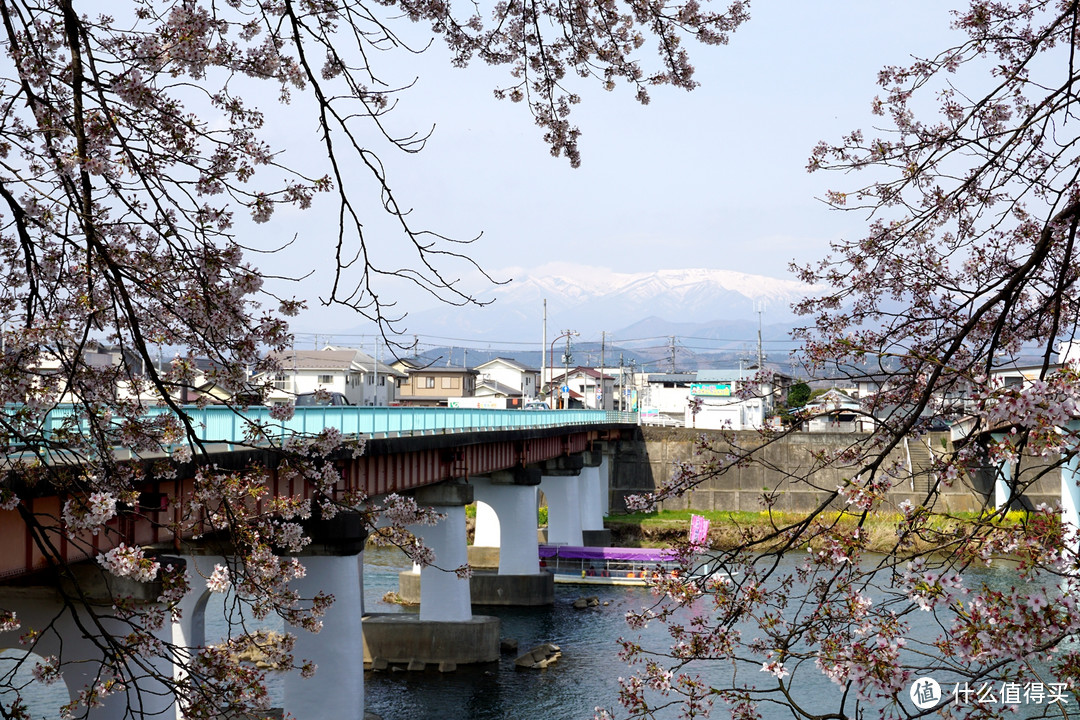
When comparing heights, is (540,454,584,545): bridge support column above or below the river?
above

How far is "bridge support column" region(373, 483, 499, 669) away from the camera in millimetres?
33531

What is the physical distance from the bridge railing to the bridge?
0.17 ft

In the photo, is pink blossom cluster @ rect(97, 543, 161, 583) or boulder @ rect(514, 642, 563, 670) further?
boulder @ rect(514, 642, 563, 670)

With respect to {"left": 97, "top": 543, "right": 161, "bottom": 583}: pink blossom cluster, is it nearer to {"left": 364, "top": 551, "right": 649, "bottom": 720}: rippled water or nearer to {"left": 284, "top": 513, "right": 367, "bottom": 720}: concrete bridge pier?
{"left": 284, "top": 513, "right": 367, "bottom": 720}: concrete bridge pier

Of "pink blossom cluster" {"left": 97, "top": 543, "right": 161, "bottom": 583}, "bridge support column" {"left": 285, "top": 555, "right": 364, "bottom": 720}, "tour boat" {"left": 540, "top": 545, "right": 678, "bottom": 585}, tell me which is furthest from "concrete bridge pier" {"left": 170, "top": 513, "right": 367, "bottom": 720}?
"tour boat" {"left": 540, "top": 545, "right": 678, "bottom": 585}

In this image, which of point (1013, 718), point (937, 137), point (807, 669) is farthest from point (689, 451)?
point (937, 137)

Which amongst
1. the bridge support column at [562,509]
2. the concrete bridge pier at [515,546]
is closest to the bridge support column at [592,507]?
the bridge support column at [562,509]

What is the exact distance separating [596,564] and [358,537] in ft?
91.2

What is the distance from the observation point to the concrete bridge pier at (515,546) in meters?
43.8

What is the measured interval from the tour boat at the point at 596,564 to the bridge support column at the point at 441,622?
1492 cm

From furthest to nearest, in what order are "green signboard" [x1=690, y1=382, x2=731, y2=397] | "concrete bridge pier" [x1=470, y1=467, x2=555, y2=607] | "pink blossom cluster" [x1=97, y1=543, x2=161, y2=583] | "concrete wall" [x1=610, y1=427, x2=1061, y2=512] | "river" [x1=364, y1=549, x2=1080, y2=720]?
"green signboard" [x1=690, y1=382, x2=731, y2=397], "concrete wall" [x1=610, y1=427, x2=1061, y2=512], "concrete bridge pier" [x1=470, y1=467, x2=555, y2=607], "river" [x1=364, y1=549, x2=1080, y2=720], "pink blossom cluster" [x1=97, y1=543, x2=161, y2=583]

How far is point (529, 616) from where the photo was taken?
138 ft

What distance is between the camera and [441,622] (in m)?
33.8

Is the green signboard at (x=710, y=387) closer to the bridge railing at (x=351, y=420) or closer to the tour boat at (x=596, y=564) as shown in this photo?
the tour boat at (x=596, y=564)
